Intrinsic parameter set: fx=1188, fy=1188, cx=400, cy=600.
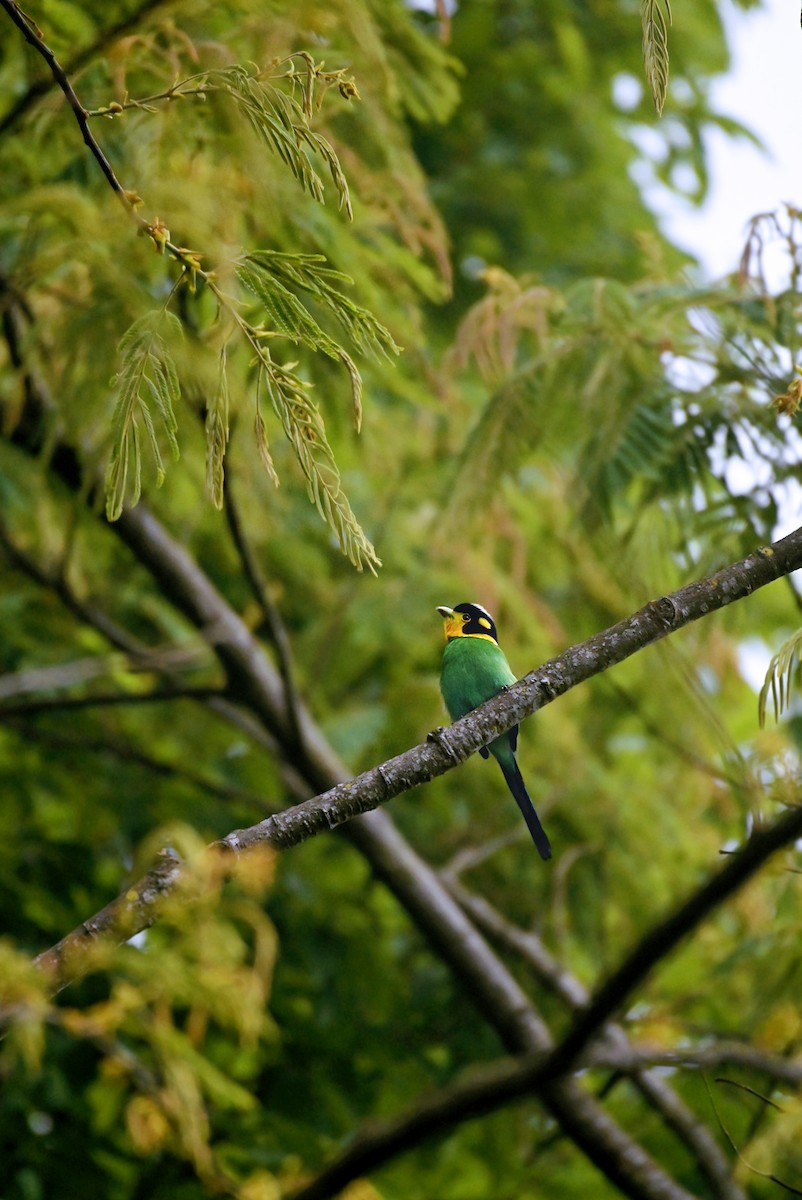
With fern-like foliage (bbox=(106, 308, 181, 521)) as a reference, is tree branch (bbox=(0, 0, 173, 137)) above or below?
above

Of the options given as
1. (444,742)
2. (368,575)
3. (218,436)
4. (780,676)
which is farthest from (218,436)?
(368,575)

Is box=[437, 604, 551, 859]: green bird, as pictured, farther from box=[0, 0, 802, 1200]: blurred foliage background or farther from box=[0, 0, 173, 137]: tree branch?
box=[0, 0, 173, 137]: tree branch

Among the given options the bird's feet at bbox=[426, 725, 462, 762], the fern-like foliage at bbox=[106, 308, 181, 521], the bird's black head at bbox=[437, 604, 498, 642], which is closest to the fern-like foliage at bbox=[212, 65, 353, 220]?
the fern-like foliage at bbox=[106, 308, 181, 521]

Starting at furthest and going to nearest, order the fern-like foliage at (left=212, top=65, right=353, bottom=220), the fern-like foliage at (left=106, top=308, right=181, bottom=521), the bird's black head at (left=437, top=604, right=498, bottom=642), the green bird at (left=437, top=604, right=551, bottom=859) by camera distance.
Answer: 1. the bird's black head at (left=437, top=604, right=498, bottom=642)
2. the green bird at (left=437, top=604, right=551, bottom=859)
3. the fern-like foliage at (left=212, top=65, right=353, bottom=220)
4. the fern-like foliage at (left=106, top=308, right=181, bottom=521)

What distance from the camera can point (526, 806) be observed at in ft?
9.57

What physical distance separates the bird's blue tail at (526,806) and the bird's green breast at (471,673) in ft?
0.94

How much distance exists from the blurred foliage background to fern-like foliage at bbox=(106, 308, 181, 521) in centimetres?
6

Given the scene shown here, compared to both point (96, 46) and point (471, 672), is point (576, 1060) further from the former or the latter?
point (96, 46)

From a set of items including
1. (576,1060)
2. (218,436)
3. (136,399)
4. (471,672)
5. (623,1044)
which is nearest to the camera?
(576,1060)

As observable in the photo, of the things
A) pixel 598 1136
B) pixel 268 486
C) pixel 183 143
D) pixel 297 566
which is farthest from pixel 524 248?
pixel 598 1136

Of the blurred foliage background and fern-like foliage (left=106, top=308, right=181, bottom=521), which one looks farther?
the blurred foliage background

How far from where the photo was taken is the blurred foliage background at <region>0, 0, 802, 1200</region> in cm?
339

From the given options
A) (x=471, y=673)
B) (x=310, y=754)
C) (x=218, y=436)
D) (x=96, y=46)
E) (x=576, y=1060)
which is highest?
(x=96, y=46)

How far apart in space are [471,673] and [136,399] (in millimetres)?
1628
